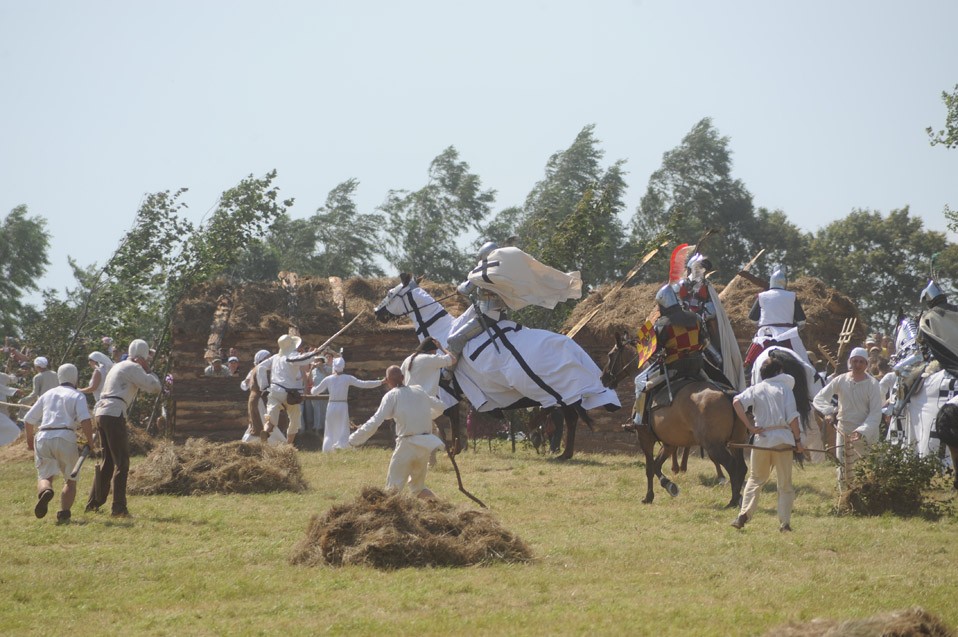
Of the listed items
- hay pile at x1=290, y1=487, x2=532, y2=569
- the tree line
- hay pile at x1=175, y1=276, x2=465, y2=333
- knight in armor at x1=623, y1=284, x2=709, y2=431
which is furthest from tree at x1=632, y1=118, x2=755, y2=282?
hay pile at x1=290, y1=487, x2=532, y2=569

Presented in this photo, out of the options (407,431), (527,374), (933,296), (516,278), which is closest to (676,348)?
(933,296)

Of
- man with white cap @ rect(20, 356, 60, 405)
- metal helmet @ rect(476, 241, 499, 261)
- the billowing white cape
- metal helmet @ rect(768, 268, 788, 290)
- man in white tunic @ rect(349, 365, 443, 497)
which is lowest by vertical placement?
man in white tunic @ rect(349, 365, 443, 497)

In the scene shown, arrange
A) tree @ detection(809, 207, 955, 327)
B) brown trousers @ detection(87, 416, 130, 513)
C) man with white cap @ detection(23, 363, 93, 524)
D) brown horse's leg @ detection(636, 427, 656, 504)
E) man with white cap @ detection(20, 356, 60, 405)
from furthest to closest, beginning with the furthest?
tree @ detection(809, 207, 955, 327)
man with white cap @ detection(20, 356, 60, 405)
brown horse's leg @ detection(636, 427, 656, 504)
brown trousers @ detection(87, 416, 130, 513)
man with white cap @ detection(23, 363, 93, 524)

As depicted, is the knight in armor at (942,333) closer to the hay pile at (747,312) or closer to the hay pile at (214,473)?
the hay pile at (747,312)

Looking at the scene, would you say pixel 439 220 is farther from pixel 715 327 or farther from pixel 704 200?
pixel 715 327

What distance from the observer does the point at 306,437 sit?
79.6 feet

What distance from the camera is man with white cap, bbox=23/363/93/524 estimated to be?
41.8 feet

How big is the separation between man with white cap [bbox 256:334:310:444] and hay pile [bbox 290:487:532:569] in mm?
11072

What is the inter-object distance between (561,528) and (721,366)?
3993mm

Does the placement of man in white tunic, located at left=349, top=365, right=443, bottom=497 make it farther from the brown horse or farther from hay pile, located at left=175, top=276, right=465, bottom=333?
hay pile, located at left=175, top=276, right=465, bottom=333

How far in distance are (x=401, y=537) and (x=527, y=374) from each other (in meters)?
8.56

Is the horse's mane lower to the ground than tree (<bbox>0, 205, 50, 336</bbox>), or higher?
lower

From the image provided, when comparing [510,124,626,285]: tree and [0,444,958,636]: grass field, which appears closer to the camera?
[0,444,958,636]: grass field

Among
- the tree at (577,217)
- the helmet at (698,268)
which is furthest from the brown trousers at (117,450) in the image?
the tree at (577,217)
